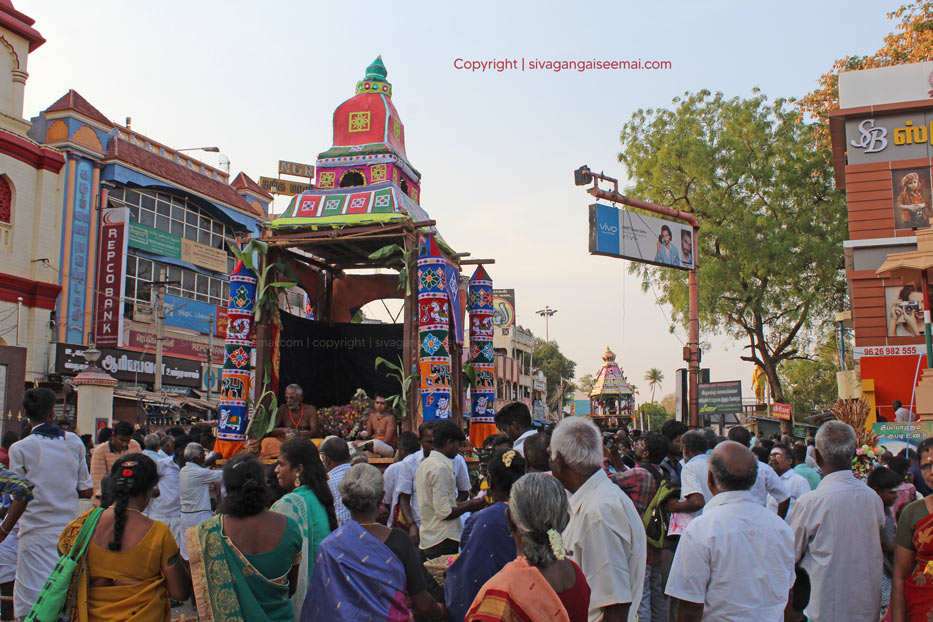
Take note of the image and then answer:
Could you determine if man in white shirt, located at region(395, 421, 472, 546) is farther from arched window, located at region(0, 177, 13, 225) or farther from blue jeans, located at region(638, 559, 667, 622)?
arched window, located at region(0, 177, 13, 225)

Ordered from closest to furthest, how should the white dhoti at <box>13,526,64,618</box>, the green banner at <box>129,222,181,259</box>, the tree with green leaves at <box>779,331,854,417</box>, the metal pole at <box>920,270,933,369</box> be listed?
the white dhoti at <box>13,526,64,618</box> → the metal pole at <box>920,270,933,369</box> → the green banner at <box>129,222,181,259</box> → the tree with green leaves at <box>779,331,854,417</box>

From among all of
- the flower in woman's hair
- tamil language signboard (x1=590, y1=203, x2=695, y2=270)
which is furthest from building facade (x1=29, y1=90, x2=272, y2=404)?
the flower in woman's hair

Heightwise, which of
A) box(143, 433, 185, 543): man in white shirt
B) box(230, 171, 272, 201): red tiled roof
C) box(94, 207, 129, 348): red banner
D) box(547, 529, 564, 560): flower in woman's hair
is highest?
box(230, 171, 272, 201): red tiled roof

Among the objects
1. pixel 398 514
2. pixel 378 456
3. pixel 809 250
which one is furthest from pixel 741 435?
pixel 809 250

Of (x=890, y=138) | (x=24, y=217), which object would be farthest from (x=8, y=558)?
(x=890, y=138)

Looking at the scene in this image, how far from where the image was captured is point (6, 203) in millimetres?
21688

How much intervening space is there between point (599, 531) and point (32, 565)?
14.9ft

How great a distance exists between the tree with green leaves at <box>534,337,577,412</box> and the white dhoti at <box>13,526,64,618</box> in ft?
206

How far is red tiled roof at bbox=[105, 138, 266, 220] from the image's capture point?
84.2 feet

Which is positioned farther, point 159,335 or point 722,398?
point 159,335

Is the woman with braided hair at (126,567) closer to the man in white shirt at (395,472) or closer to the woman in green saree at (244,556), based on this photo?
the woman in green saree at (244,556)

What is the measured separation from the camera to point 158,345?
82.3ft

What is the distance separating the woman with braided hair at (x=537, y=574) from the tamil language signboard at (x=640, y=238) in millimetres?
15438

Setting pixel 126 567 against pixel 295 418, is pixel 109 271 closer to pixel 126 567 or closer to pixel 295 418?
pixel 295 418
